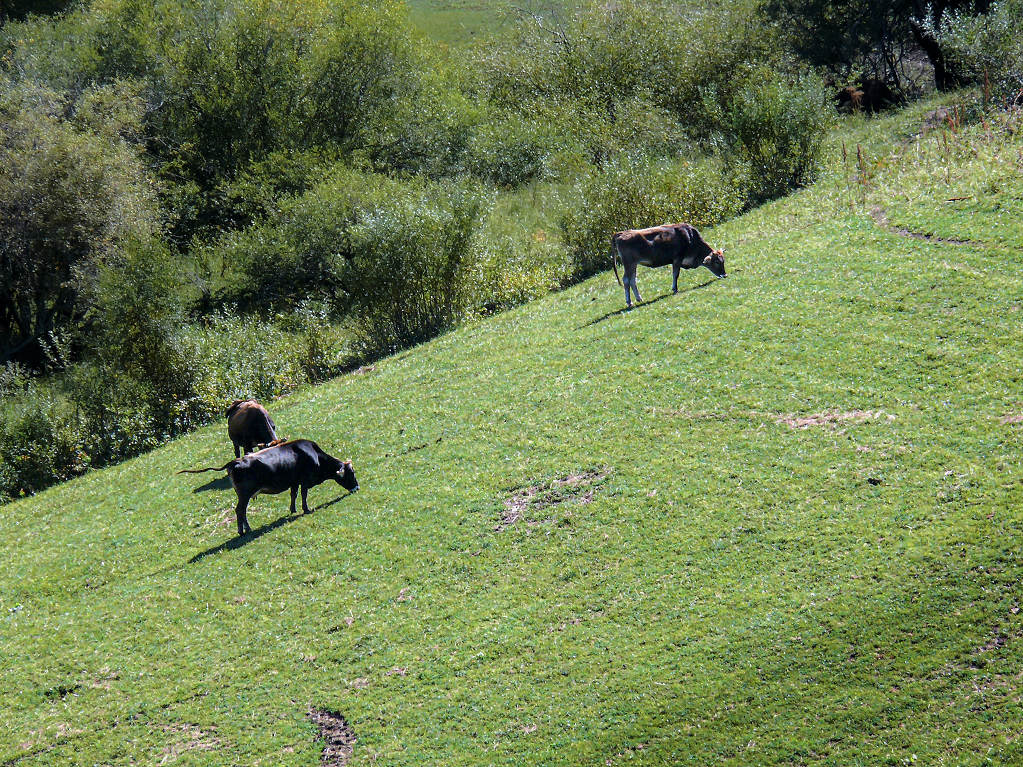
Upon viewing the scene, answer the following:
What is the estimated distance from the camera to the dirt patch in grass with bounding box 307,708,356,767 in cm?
1209

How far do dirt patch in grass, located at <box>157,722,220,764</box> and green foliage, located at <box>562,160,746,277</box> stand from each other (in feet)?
85.8

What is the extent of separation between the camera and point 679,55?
49219 millimetres

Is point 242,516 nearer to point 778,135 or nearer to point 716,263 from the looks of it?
point 716,263

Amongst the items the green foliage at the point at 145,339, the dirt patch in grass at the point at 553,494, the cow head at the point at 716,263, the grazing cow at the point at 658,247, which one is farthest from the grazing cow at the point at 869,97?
the dirt patch in grass at the point at 553,494

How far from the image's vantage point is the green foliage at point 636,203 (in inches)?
1378

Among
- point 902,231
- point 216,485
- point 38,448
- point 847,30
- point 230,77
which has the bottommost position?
point 216,485

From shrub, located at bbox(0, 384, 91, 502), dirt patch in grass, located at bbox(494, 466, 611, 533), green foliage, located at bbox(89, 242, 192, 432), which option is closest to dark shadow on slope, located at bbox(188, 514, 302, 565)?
dirt patch in grass, located at bbox(494, 466, 611, 533)

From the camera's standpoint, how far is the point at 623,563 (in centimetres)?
1452

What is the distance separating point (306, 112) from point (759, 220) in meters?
28.5

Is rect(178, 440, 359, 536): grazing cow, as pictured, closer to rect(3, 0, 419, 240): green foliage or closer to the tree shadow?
the tree shadow

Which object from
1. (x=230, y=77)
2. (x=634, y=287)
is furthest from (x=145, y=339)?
(x=230, y=77)

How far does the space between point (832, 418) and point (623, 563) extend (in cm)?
561

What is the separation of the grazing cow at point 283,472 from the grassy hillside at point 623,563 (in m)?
0.68

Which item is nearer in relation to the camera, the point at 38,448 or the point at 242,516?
the point at 242,516
